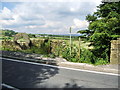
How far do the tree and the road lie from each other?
2.54m

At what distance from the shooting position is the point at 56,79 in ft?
15.6

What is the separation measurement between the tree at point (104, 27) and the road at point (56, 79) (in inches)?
99.9

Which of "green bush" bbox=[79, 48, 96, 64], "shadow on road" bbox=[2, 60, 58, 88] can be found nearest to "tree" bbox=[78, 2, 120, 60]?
"green bush" bbox=[79, 48, 96, 64]

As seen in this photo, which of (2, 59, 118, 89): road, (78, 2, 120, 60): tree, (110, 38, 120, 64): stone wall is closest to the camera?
(2, 59, 118, 89): road

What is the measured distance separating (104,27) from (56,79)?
163 inches

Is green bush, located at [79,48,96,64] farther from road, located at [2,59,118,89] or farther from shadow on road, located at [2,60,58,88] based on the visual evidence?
shadow on road, located at [2,60,58,88]

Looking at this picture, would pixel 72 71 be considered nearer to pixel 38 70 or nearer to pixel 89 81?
pixel 89 81

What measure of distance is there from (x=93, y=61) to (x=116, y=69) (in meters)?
2.09

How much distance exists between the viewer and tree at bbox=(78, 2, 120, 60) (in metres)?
6.61

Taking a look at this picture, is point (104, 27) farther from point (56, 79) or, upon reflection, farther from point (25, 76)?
point (25, 76)

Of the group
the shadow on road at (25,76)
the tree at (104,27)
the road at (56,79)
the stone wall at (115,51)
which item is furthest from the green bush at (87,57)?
the shadow on road at (25,76)

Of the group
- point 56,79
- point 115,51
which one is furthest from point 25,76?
point 115,51

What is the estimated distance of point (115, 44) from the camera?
6.23 metres

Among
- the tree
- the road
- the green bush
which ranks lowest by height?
the road
